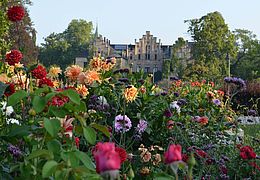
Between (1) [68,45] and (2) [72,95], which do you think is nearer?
(2) [72,95]

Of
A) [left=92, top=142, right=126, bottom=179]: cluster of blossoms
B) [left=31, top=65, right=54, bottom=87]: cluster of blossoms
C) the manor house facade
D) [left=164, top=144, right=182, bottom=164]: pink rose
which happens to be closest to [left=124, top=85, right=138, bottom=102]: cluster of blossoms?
[left=31, top=65, right=54, bottom=87]: cluster of blossoms

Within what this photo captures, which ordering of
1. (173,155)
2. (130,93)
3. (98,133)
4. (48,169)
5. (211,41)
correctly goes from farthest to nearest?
(211,41)
(130,93)
(98,133)
(48,169)
(173,155)

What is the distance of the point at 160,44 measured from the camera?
5659 centimetres

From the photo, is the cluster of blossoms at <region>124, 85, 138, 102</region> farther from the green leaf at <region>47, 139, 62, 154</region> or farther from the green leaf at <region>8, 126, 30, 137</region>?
the green leaf at <region>47, 139, 62, 154</region>

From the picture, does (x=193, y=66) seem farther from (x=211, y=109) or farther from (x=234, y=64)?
(x=211, y=109)

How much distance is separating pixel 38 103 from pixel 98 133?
905 mm

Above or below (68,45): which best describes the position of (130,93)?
below

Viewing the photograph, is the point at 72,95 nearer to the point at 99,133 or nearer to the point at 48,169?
the point at 48,169

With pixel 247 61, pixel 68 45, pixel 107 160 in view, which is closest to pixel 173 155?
pixel 107 160

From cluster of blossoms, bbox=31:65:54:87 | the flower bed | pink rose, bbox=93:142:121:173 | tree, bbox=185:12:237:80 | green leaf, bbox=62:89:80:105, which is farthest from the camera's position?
tree, bbox=185:12:237:80

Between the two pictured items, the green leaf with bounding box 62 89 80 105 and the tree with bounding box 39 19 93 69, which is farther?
the tree with bounding box 39 19 93 69

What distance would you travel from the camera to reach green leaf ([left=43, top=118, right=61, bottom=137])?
150 centimetres

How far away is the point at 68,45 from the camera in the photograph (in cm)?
6606

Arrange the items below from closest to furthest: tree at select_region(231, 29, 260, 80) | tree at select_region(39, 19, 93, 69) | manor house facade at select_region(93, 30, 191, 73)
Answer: tree at select_region(231, 29, 260, 80), manor house facade at select_region(93, 30, 191, 73), tree at select_region(39, 19, 93, 69)
